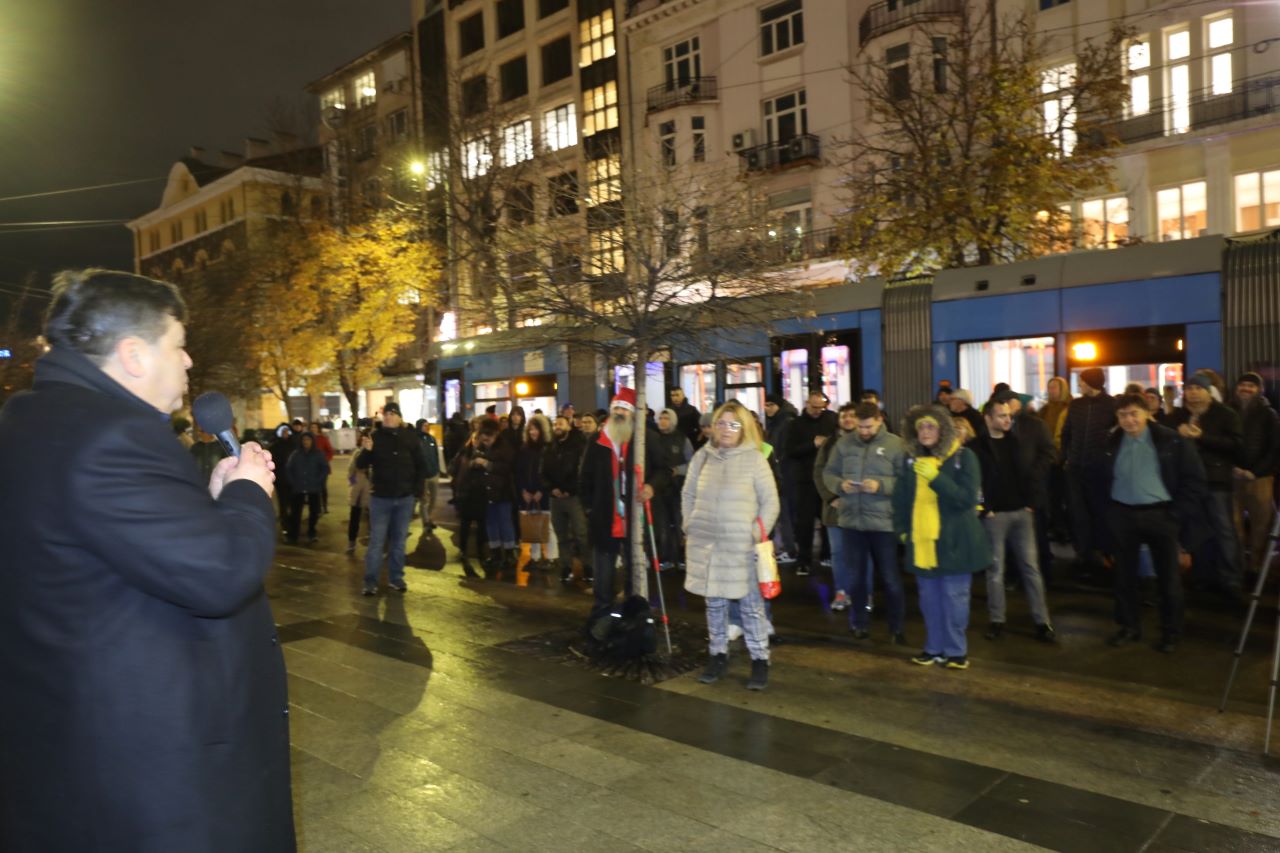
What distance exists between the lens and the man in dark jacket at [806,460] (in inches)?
425

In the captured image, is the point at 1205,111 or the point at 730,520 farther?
the point at 1205,111

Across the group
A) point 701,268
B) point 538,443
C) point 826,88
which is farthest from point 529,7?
point 701,268

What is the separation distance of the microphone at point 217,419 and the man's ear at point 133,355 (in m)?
0.30

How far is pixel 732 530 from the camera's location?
21.2 feet

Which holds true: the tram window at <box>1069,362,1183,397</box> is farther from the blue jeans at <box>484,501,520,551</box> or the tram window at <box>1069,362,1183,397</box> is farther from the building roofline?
the building roofline

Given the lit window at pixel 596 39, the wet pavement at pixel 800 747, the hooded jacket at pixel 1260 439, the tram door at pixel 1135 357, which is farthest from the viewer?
the lit window at pixel 596 39

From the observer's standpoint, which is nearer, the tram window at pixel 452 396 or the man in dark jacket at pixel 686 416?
the man in dark jacket at pixel 686 416

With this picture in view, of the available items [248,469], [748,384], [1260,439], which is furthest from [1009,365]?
[248,469]

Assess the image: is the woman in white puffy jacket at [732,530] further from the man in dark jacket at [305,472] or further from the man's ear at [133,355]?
the man in dark jacket at [305,472]

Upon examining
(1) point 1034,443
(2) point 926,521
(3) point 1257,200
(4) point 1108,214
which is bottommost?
(2) point 926,521

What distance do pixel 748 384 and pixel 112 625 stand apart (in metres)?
13.8

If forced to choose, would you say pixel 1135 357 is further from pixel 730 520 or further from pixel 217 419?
pixel 217 419

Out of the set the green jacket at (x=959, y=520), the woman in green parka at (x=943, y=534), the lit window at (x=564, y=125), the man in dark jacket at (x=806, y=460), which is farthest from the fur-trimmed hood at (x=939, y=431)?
the lit window at (x=564, y=125)

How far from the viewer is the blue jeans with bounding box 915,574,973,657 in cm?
682
